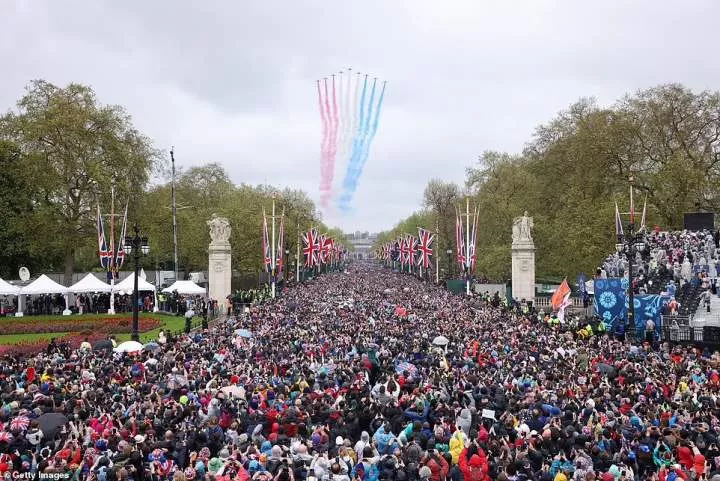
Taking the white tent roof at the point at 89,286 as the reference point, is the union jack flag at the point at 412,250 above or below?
above

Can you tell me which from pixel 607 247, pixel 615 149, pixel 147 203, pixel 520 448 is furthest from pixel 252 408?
pixel 147 203

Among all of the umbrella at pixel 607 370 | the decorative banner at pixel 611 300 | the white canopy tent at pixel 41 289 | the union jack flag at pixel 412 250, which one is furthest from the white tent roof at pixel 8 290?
the union jack flag at pixel 412 250

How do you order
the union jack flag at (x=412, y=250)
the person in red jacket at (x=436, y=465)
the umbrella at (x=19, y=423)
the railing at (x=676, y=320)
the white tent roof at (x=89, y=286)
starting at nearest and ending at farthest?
the person in red jacket at (x=436, y=465) < the umbrella at (x=19, y=423) < the railing at (x=676, y=320) < the white tent roof at (x=89, y=286) < the union jack flag at (x=412, y=250)

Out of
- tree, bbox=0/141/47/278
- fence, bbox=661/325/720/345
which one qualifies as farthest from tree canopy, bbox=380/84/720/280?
tree, bbox=0/141/47/278

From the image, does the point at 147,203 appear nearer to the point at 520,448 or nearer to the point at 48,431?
the point at 48,431

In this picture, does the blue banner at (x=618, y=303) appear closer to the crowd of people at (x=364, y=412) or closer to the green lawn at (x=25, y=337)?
the crowd of people at (x=364, y=412)

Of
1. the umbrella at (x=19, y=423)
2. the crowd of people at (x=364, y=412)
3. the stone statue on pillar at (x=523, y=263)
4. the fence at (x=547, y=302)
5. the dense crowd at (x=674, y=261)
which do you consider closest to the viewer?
the crowd of people at (x=364, y=412)
